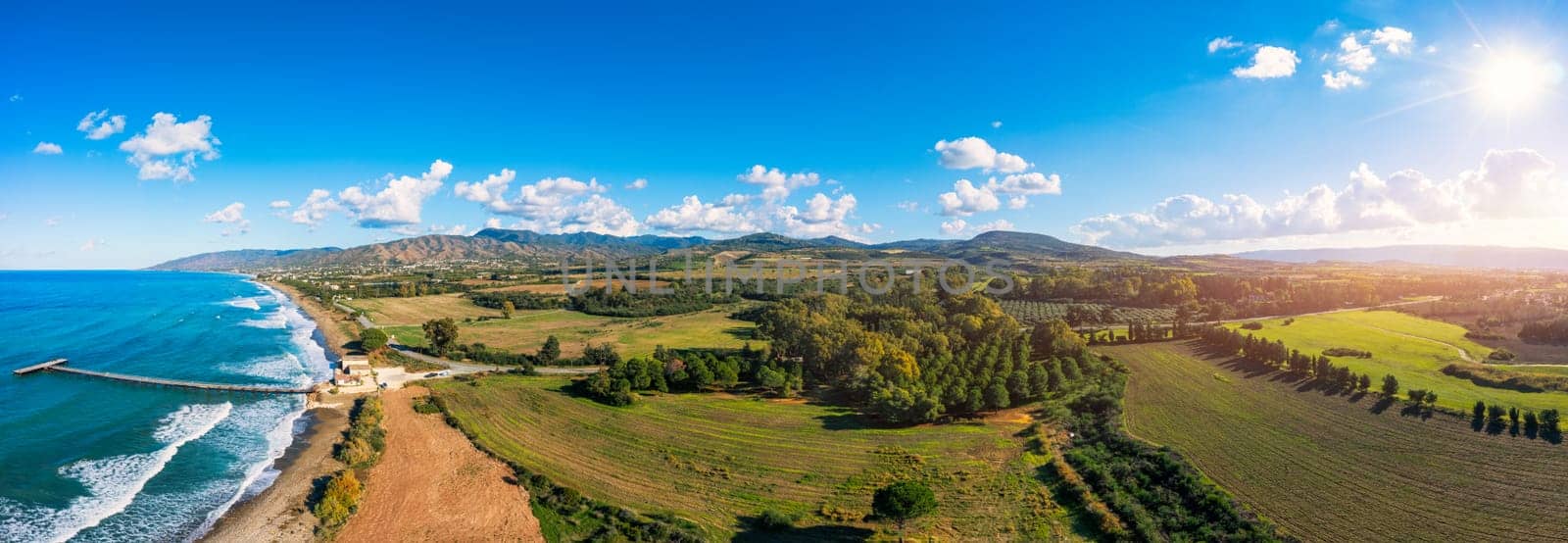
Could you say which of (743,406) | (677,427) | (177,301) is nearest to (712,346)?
(743,406)

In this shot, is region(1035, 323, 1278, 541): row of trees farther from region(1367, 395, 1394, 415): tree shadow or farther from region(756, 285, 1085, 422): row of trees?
region(1367, 395, 1394, 415): tree shadow

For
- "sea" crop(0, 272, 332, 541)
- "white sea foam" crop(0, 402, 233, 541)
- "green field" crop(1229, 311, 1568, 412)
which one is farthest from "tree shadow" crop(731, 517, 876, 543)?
"green field" crop(1229, 311, 1568, 412)

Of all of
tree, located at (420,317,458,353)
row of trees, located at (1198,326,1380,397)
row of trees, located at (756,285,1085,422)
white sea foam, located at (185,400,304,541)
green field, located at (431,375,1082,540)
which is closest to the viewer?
green field, located at (431,375,1082,540)

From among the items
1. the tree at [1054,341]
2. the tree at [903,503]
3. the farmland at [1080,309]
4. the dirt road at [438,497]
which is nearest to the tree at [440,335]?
the dirt road at [438,497]

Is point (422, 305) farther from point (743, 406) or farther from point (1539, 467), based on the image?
point (1539, 467)

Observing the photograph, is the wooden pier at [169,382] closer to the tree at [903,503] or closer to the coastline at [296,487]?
the coastline at [296,487]

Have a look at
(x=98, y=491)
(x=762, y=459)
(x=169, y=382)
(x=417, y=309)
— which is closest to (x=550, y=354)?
(x=169, y=382)

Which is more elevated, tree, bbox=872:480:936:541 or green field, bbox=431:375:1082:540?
tree, bbox=872:480:936:541
